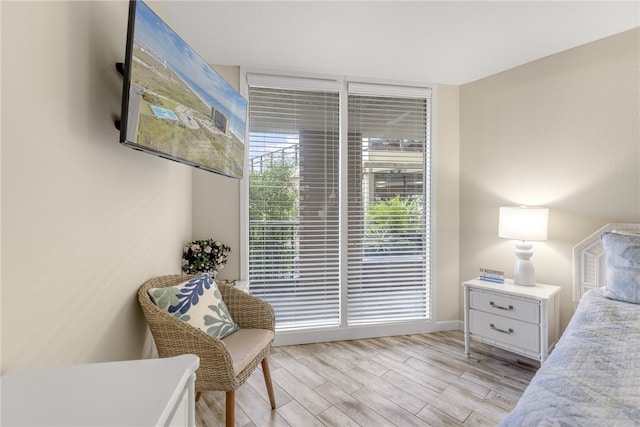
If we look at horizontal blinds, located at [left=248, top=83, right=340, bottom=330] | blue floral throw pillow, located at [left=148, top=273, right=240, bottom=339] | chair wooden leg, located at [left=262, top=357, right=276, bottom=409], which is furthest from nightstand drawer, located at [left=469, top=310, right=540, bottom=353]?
blue floral throw pillow, located at [left=148, top=273, right=240, bottom=339]

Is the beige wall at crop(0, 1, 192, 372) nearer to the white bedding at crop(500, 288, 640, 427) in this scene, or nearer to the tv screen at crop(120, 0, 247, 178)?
the tv screen at crop(120, 0, 247, 178)

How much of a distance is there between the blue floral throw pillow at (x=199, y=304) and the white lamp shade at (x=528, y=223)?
2216 millimetres

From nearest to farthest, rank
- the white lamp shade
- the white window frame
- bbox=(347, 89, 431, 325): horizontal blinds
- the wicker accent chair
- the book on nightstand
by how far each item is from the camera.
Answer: the wicker accent chair
the white lamp shade
the book on nightstand
the white window frame
bbox=(347, 89, 431, 325): horizontal blinds

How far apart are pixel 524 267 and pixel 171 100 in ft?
9.04

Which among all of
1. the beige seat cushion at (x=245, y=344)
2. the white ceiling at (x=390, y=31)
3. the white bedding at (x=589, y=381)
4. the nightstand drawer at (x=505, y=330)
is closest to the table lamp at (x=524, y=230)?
the nightstand drawer at (x=505, y=330)

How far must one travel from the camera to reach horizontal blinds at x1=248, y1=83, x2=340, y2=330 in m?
2.70

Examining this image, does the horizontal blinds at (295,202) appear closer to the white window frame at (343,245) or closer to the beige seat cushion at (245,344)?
the white window frame at (343,245)

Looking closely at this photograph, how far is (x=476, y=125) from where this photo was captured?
9.66ft

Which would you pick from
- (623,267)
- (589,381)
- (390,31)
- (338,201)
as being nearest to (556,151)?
(623,267)

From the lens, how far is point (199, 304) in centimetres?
166

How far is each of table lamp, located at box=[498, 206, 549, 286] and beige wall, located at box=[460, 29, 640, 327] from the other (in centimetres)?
24

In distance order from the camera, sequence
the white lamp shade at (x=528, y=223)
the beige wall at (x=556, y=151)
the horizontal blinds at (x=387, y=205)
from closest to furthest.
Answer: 1. the beige wall at (x=556, y=151)
2. the white lamp shade at (x=528, y=223)
3. the horizontal blinds at (x=387, y=205)

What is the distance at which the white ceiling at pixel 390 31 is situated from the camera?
1859 mm

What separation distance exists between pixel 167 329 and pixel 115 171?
0.79 meters
